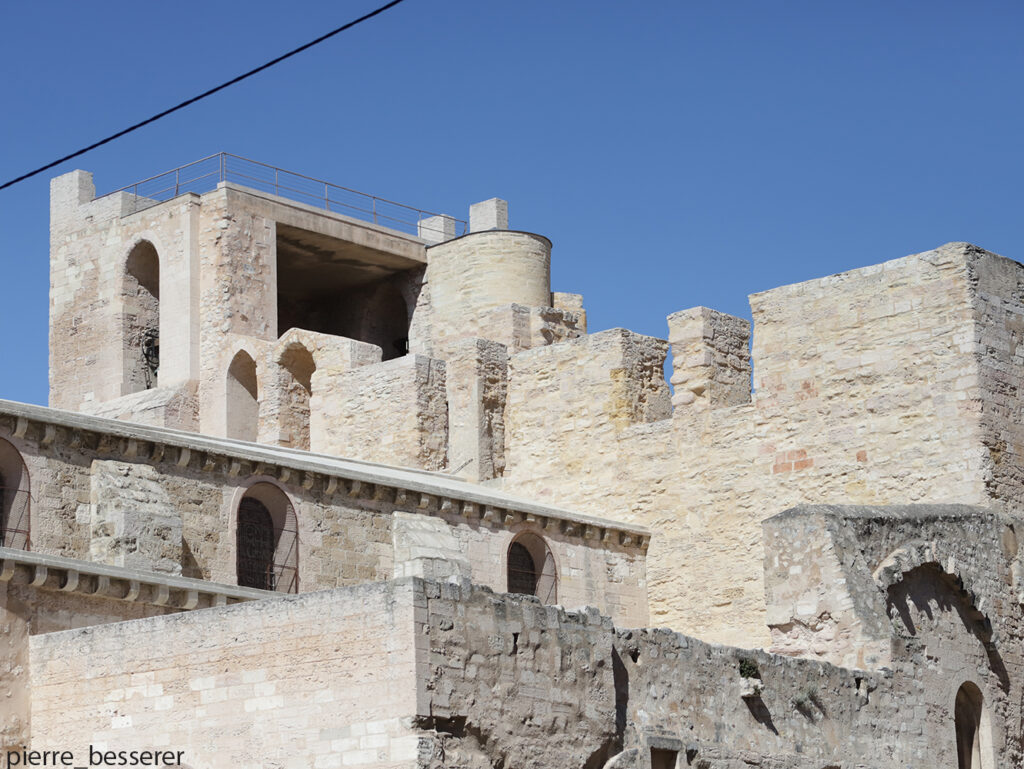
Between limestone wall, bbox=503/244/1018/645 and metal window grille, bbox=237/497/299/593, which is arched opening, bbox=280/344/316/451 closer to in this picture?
limestone wall, bbox=503/244/1018/645

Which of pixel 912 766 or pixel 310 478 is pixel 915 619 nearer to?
pixel 912 766

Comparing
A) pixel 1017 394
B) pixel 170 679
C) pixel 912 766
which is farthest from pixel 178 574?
pixel 1017 394

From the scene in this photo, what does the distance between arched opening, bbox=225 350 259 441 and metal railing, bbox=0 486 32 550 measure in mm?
11959

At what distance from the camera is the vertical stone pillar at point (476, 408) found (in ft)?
101

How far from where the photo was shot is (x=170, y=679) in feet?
55.0

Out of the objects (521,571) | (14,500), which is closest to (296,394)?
(521,571)

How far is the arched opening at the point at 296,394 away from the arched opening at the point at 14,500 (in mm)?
11327

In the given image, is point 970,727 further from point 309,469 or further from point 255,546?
point 255,546

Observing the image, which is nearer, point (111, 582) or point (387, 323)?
point (111, 582)

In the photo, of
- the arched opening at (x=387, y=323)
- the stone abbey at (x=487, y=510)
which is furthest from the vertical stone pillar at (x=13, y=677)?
the arched opening at (x=387, y=323)

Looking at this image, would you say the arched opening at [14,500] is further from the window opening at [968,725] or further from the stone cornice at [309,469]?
the window opening at [968,725]

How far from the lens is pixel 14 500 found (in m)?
20.4

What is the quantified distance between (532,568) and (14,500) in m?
8.73

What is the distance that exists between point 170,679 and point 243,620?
0.99 m
